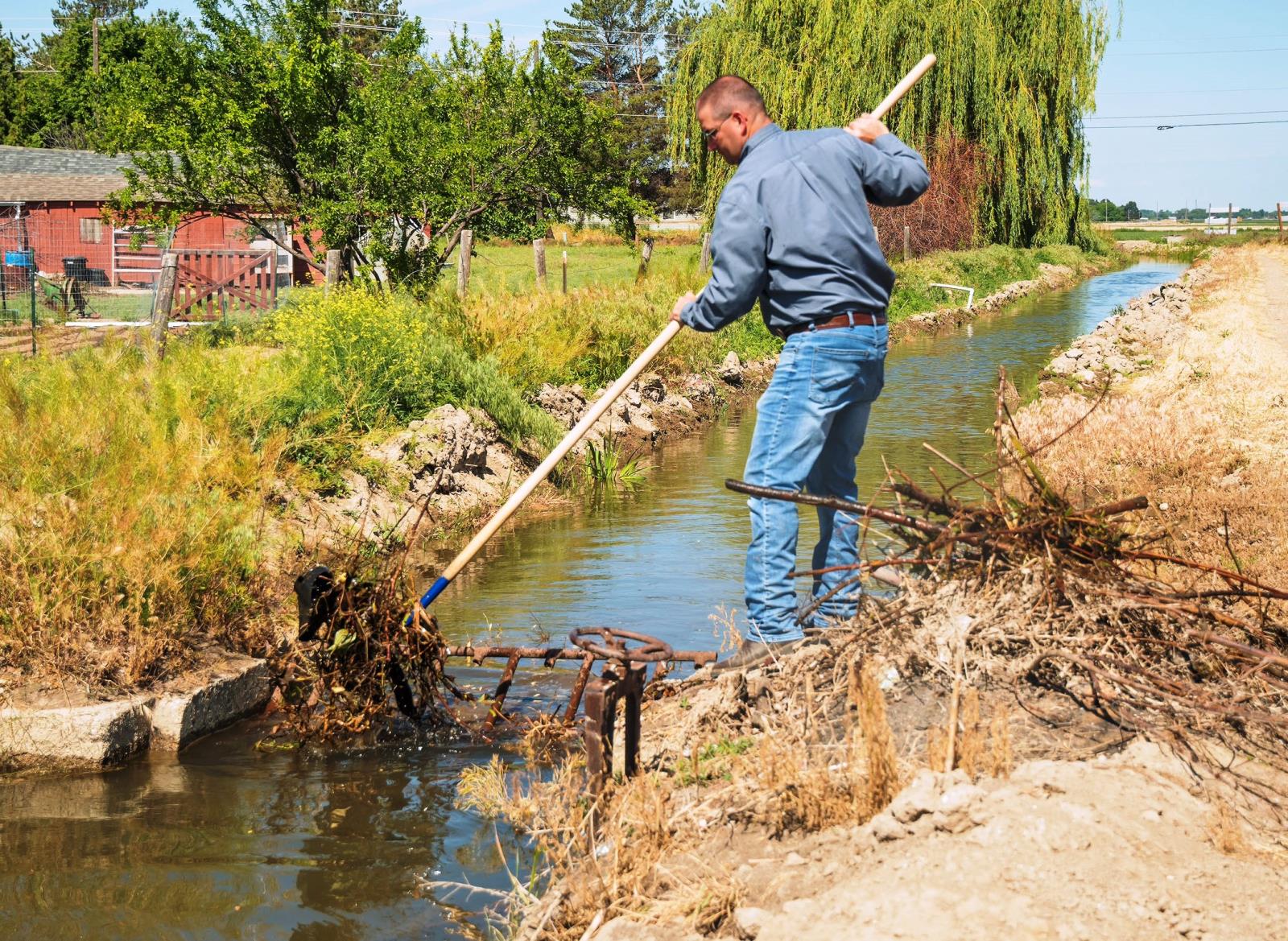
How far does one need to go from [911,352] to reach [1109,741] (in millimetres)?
18589

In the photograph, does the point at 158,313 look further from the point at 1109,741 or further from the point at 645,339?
the point at 1109,741

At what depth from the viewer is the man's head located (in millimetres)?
4922

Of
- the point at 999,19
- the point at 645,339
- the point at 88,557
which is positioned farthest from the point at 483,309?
the point at 999,19

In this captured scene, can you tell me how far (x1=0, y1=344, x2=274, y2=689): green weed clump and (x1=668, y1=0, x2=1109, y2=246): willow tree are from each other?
2502 centimetres

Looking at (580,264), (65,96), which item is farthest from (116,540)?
(65,96)

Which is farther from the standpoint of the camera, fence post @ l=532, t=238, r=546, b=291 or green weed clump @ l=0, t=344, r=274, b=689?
fence post @ l=532, t=238, r=546, b=291

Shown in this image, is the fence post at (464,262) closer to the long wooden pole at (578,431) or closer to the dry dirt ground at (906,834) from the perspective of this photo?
the long wooden pole at (578,431)

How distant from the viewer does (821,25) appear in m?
31.0

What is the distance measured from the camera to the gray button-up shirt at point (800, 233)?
4.68 m

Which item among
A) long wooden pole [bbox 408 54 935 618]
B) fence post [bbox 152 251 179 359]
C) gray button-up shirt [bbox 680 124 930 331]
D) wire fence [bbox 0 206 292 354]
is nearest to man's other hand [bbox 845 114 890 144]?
long wooden pole [bbox 408 54 935 618]

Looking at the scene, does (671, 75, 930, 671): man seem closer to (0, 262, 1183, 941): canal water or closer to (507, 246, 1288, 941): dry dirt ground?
(507, 246, 1288, 941): dry dirt ground

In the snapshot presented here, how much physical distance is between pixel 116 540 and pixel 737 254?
9.63 ft

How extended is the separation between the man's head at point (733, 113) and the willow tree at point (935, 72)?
2583 cm

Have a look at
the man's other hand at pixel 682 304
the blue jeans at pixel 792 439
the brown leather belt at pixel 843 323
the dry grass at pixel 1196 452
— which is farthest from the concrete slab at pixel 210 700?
the dry grass at pixel 1196 452
